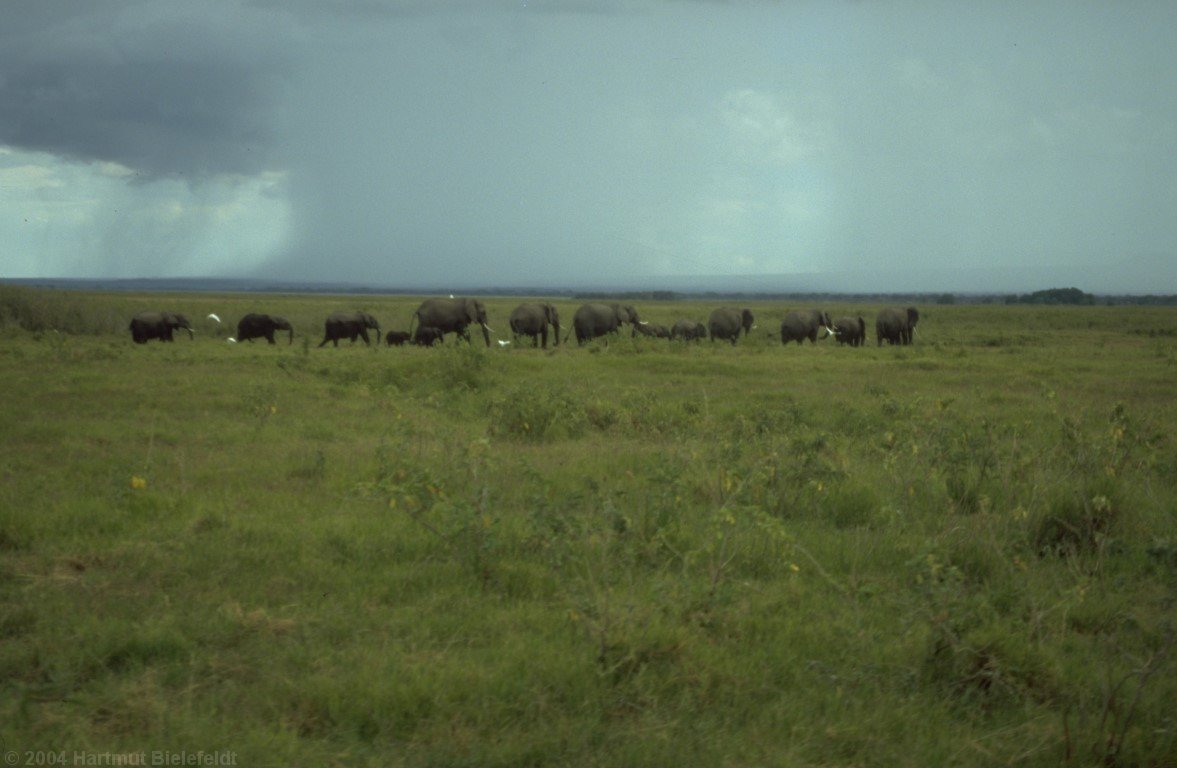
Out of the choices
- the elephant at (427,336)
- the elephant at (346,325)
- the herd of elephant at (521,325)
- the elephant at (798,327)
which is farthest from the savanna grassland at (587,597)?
the elephant at (798,327)

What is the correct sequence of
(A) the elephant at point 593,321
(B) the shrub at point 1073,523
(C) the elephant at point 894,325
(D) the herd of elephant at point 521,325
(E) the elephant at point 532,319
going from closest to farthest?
1. (B) the shrub at point 1073,523
2. (D) the herd of elephant at point 521,325
3. (E) the elephant at point 532,319
4. (A) the elephant at point 593,321
5. (C) the elephant at point 894,325

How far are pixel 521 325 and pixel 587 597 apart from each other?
26.3m

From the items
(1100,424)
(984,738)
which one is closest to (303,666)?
(984,738)

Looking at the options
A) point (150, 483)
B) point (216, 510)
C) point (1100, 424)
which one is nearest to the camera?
point (216, 510)

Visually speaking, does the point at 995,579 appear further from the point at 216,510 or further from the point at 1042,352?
the point at 1042,352

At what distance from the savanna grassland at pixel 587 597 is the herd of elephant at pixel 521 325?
20111 mm

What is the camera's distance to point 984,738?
12.7ft

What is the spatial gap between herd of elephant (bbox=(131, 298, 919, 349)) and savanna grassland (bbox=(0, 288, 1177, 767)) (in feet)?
66.0

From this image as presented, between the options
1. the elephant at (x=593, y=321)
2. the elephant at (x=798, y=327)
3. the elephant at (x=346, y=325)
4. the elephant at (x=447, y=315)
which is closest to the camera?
the elephant at (x=346, y=325)

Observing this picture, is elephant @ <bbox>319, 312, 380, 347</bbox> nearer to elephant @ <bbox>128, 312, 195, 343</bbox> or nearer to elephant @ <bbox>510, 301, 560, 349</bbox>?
elephant @ <bbox>510, 301, 560, 349</bbox>

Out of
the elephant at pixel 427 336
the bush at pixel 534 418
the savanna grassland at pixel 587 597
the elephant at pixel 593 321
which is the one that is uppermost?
the elephant at pixel 593 321

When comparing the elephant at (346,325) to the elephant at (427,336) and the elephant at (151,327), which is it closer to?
the elephant at (427,336)

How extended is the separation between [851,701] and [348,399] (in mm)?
10717

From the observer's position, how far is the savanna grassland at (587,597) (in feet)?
12.5
